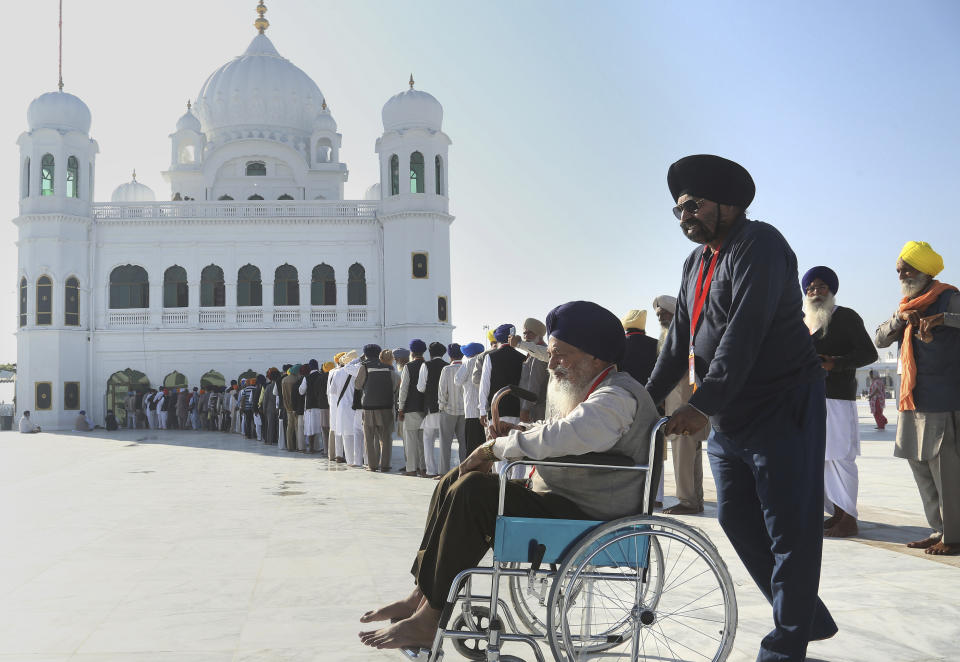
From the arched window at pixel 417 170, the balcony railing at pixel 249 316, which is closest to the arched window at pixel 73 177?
the balcony railing at pixel 249 316

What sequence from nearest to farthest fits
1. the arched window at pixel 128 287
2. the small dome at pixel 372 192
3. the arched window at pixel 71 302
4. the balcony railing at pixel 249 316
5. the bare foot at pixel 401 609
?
the bare foot at pixel 401 609 → the arched window at pixel 71 302 → the balcony railing at pixel 249 316 → the arched window at pixel 128 287 → the small dome at pixel 372 192

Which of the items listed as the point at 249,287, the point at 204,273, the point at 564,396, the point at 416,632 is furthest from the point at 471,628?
the point at 204,273

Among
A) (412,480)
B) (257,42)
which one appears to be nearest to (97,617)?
(412,480)

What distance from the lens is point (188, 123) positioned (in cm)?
3956

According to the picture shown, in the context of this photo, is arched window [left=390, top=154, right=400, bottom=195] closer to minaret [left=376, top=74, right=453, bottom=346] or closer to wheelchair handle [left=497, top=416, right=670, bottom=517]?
minaret [left=376, top=74, right=453, bottom=346]

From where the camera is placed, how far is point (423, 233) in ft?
105

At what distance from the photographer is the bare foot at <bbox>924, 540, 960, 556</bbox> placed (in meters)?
5.14

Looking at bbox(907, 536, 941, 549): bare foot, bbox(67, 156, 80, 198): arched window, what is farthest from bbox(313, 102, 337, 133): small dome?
bbox(907, 536, 941, 549): bare foot

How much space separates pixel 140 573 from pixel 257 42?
41076 millimetres

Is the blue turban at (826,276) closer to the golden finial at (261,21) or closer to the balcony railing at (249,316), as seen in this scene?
the balcony railing at (249,316)

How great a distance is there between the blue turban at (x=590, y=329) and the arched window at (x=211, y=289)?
3117cm

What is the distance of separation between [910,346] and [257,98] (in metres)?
37.2

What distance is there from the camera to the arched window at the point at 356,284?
32969mm

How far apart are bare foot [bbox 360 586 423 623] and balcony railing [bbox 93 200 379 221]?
3067cm
